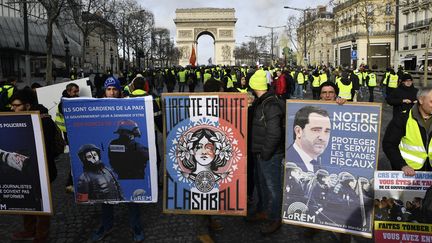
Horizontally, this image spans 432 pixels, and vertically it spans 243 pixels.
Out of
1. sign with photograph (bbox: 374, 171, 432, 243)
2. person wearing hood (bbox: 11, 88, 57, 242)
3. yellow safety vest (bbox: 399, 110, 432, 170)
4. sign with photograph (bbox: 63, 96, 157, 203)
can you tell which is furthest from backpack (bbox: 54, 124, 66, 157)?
yellow safety vest (bbox: 399, 110, 432, 170)

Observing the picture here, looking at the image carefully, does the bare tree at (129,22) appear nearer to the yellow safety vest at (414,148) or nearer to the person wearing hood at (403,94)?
the person wearing hood at (403,94)

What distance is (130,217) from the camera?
484 centimetres

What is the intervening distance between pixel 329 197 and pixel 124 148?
87.0 inches

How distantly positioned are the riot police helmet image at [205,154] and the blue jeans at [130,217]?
0.80 m

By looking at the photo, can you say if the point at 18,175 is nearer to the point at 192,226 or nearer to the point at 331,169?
the point at 192,226

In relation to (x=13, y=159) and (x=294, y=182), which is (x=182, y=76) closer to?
(x=13, y=159)

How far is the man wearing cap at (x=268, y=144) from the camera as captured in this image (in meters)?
4.70

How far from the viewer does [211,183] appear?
4645 millimetres

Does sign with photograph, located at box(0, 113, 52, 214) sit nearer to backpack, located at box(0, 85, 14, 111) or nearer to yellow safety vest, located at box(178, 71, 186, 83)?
backpack, located at box(0, 85, 14, 111)

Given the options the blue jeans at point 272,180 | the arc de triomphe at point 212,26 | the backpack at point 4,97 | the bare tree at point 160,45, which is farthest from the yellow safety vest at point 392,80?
the arc de triomphe at point 212,26

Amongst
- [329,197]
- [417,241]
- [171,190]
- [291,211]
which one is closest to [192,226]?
[171,190]

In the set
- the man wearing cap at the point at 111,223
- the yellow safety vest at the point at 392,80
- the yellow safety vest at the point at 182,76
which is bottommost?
the man wearing cap at the point at 111,223

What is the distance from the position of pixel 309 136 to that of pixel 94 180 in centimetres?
237

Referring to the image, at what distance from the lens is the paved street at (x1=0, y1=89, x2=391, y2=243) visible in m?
4.87
